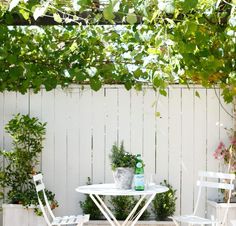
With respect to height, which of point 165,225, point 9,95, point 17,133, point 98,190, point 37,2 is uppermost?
point 37,2

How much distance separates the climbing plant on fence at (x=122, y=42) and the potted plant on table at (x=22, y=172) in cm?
70

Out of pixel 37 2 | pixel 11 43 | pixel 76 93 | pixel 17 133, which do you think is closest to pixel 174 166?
pixel 76 93

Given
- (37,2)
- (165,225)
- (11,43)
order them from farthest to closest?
(165,225), (11,43), (37,2)

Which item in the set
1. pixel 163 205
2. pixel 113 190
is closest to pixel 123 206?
pixel 163 205

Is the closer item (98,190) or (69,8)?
(69,8)

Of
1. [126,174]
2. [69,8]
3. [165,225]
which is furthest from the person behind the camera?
[165,225]

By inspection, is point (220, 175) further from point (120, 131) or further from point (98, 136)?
point (98, 136)

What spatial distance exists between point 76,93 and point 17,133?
38.0 inches

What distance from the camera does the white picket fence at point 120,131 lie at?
287 inches

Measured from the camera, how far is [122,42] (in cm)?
570

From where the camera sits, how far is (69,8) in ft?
14.6

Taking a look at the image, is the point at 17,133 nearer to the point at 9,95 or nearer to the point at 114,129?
the point at 9,95

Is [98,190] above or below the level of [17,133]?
below

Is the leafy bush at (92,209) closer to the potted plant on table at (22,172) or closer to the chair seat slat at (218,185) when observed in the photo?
the potted plant on table at (22,172)
